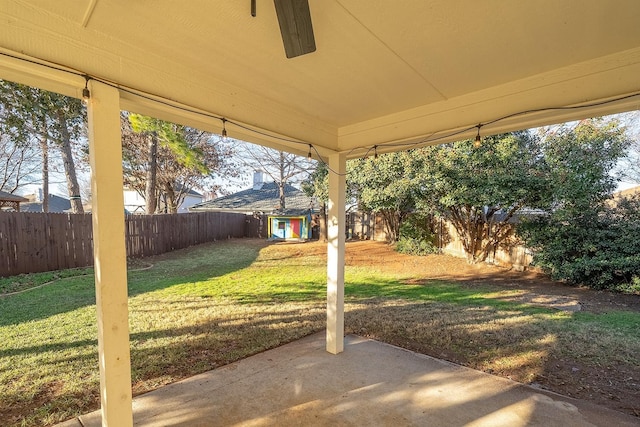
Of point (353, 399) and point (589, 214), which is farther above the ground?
point (589, 214)

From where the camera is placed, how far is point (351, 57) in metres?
1.71

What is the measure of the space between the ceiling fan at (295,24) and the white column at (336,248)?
73.1 inches

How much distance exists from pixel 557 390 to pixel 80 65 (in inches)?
163

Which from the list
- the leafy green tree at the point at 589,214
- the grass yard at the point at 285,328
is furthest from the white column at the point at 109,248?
the leafy green tree at the point at 589,214

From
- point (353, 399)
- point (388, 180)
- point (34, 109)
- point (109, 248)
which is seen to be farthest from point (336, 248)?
point (388, 180)

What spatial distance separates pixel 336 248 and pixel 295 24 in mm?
2260

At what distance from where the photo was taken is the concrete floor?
215 centimetres

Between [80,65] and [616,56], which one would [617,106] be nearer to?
[616,56]

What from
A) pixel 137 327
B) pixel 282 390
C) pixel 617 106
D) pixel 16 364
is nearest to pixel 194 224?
pixel 137 327

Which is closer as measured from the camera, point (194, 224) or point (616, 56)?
point (616, 56)

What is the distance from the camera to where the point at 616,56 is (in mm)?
1643

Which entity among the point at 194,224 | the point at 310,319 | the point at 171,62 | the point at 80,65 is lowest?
the point at 310,319

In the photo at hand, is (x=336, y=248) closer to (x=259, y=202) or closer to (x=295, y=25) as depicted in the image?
(x=295, y=25)

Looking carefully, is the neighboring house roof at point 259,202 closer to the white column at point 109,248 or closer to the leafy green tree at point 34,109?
Answer: the leafy green tree at point 34,109
